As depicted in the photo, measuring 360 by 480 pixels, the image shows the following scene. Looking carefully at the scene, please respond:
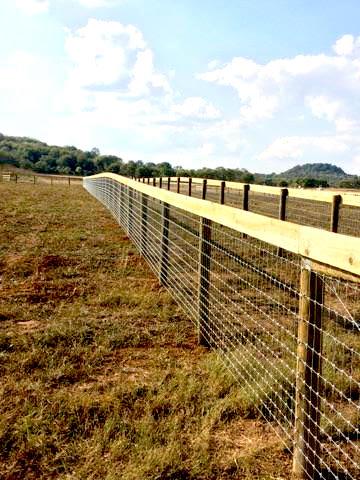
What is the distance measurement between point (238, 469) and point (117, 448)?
723mm

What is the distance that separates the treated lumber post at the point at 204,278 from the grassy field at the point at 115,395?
15 cm

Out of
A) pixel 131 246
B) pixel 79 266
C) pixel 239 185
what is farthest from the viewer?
pixel 239 185

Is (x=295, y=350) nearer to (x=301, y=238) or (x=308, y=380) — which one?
(x=308, y=380)

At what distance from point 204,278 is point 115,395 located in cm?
177

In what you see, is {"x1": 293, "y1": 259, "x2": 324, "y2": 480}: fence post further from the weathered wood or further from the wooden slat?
the wooden slat

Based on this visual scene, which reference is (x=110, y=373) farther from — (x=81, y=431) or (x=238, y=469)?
(x=238, y=469)

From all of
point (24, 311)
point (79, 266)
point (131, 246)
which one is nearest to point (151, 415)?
point (24, 311)

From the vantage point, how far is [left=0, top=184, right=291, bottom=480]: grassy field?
2.91 m

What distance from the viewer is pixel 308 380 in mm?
2832

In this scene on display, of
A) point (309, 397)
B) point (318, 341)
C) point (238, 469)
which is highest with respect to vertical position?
point (318, 341)

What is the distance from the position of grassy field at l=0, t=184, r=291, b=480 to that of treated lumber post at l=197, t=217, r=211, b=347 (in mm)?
152

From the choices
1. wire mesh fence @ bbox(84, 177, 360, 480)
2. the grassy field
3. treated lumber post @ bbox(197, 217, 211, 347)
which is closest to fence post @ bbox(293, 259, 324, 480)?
wire mesh fence @ bbox(84, 177, 360, 480)

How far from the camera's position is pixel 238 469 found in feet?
9.50

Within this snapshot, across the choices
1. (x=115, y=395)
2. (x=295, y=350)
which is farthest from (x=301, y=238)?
(x=295, y=350)
